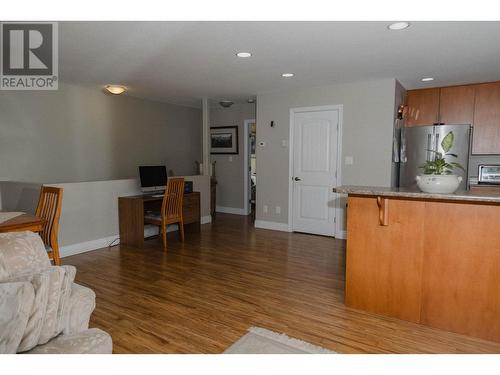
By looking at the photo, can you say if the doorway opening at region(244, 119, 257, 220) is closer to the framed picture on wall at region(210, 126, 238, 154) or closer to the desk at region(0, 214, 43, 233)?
the framed picture on wall at region(210, 126, 238, 154)

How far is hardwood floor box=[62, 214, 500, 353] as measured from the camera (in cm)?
211

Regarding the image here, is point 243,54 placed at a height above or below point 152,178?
above

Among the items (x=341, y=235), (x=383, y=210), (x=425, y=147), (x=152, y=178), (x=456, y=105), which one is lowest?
(x=341, y=235)

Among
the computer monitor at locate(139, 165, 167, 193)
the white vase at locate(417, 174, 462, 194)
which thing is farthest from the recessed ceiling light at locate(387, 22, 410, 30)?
the computer monitor at locate(139, 165, 167, 193)

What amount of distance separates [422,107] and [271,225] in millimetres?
2980

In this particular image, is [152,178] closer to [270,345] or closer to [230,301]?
[230,301]

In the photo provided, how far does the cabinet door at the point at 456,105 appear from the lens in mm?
4535

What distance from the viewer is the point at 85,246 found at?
4117 millimetres

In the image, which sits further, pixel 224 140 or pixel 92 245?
pixel 224 140

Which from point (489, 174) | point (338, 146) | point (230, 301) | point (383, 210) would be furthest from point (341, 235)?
point (230, 301)

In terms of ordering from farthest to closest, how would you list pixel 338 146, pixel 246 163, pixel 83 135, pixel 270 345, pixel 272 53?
pixel 246 163
pixel 83 135
pixel 338 146
pixel 272 53
pixel 270 345
